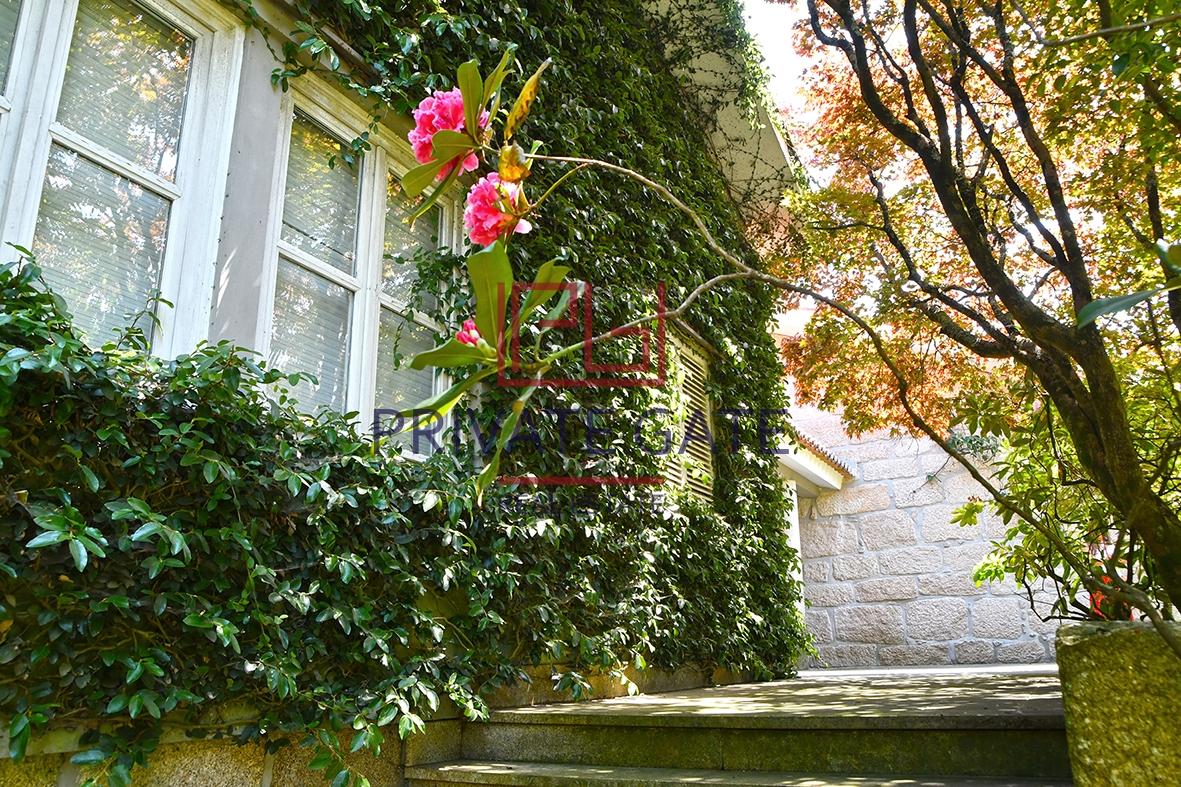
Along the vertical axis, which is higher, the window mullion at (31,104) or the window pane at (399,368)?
the window mullion at (31,104)

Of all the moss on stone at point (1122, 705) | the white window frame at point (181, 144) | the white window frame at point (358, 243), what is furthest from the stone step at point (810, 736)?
the white window frame at point (181, 144)

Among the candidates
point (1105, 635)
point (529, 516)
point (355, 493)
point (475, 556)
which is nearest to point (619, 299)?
point (529, 516)

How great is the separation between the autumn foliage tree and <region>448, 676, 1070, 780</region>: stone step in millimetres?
459

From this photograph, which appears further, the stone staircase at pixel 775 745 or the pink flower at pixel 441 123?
the stone staircase at pixel 775 745

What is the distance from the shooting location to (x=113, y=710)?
5.13 feet

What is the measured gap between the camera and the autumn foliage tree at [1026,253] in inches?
88.0

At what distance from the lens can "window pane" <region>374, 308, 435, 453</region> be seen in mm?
2729

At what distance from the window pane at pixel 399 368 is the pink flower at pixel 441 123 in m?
1.23

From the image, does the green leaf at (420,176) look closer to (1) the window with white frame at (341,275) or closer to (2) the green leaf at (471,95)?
(2) the green leaf at (471,95)

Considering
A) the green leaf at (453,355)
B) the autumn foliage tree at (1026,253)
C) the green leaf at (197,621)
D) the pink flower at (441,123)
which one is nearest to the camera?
the green leaf at (453,355)

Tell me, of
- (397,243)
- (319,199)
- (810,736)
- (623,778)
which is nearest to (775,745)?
(810,736)

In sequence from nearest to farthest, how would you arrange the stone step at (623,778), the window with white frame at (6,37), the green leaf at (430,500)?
1. the window with white frame at (6,37)
2. the stone step at (623,778)
3. the green leaf at (430,500)

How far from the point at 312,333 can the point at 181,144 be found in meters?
0.65

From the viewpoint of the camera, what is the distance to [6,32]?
1.81 m
